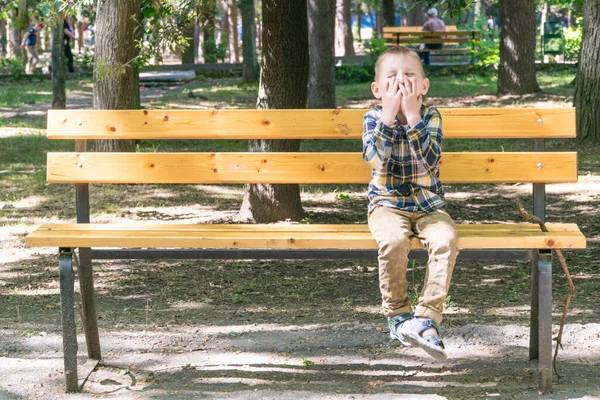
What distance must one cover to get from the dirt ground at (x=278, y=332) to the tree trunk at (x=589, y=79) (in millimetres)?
3277

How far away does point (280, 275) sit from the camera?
255 inches

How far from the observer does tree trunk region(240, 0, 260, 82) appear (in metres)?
21.2

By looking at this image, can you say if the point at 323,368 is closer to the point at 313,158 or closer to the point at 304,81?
the point at 313,158

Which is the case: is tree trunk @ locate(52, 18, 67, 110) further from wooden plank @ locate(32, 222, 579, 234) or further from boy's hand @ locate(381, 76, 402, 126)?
boy's hand @ locate(381, 76, 402, 126)

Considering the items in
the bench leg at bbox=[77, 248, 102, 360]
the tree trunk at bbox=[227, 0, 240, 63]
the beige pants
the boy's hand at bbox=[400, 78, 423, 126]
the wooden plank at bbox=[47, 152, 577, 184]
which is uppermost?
the tree trunk at bbox=[227, 0, 240, 63]

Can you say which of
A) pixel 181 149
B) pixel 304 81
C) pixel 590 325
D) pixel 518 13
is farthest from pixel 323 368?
pixel 518 13

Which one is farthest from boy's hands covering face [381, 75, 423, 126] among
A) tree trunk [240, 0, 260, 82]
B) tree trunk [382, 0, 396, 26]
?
tree trunk [382, 0, 396, 26]

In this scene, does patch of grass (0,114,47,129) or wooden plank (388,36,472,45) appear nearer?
patch of grass (0,114,47,129)

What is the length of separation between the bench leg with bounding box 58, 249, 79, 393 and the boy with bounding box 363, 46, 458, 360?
4.35 feet

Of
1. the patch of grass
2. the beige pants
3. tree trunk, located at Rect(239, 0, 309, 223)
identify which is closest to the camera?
the beige pants

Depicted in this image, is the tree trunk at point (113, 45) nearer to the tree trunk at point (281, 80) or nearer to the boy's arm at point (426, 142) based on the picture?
the tree trunk at point (281, 80)

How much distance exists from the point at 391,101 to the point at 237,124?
0.91m

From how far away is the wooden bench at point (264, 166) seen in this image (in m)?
4.21

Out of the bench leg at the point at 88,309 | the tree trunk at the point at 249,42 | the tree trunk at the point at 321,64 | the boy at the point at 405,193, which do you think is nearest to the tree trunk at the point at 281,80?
the bench leg at the point at 88,309
